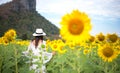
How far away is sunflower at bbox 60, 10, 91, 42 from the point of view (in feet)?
3.54

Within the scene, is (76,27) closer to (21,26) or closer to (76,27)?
(76,27)

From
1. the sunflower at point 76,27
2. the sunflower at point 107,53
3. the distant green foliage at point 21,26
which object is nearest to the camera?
the sunflower at point 76,27

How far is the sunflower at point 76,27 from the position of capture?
1.08 m

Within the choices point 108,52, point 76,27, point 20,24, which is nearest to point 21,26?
point 20,24

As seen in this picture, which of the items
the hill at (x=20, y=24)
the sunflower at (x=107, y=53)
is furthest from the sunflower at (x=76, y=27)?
the hill at (x=20, y=24)

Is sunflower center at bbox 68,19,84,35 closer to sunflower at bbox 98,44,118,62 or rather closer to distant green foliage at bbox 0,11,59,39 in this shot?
sunflower at bbox 98,44,118,62

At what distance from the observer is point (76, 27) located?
108 centimetres

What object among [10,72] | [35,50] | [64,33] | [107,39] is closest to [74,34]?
[64,33]

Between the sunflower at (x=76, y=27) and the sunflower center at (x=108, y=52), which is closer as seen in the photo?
the sunflower at (x=76, y=27)

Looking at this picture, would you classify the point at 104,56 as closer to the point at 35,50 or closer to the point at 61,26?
the point at 61,26

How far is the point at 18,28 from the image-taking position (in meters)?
6.56

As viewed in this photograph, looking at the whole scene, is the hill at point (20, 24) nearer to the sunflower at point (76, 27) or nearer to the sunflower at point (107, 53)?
the sunflower at point (107, 53)

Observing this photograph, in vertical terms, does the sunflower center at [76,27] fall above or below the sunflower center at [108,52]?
above

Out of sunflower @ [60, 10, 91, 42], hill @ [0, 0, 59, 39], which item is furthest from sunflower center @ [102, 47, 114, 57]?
hill @ [0, 0, 59, 39]
